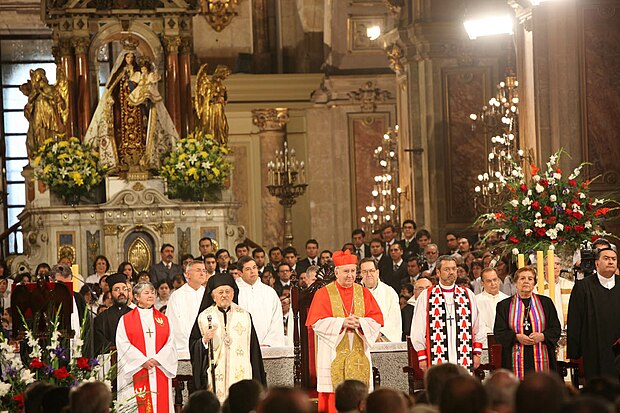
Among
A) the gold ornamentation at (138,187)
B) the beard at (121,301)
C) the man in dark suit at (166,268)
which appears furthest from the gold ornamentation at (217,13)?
the beard at (121,301)

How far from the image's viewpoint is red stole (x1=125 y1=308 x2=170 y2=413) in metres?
13.1

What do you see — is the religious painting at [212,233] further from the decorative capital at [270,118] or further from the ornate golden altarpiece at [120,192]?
the decorative capital at [270,118]

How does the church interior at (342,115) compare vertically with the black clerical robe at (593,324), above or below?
above

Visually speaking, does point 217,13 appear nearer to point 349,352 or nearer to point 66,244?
point 66,244

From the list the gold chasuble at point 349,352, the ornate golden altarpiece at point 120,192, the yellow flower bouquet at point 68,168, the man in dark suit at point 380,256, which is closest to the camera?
the gold chasuble at point 349,352

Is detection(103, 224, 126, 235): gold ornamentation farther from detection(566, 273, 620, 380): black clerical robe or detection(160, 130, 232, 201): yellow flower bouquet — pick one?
detection(566, 273, 620, 380): black clerical robe

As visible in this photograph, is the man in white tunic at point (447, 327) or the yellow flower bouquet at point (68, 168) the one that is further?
the yellow flower bouquet at point (68, 168)

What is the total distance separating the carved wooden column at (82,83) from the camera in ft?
75.7

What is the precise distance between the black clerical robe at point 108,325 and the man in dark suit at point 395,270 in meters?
5.35

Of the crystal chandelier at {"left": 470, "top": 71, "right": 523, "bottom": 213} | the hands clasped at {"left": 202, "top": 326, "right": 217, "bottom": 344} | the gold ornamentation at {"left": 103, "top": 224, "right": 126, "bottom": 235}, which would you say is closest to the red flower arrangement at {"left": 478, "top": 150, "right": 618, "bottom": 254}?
the hands clasped at {"left": 202, "top": 326, "right": 217, "bottom": 344}

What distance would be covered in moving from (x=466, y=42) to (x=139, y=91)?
4998mm

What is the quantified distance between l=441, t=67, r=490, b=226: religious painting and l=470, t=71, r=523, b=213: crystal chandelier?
1707mm

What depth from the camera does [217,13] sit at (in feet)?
99.4

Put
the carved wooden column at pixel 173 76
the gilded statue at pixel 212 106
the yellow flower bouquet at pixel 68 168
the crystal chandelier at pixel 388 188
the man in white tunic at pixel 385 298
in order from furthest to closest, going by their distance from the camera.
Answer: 1. the crystal chandelier at pixel 388 188
2. the gilded statue at pixel 212 106
3. the carved wooden column at pixel 173 76
4. the yellow flower bouquet at pixel 68 168
5. the man in white tunic at pixel 385 298
